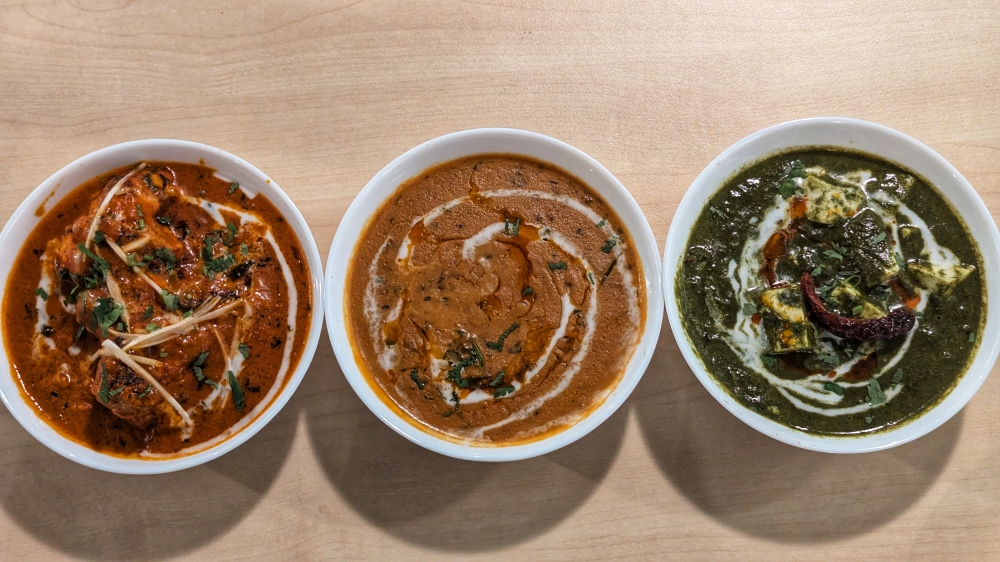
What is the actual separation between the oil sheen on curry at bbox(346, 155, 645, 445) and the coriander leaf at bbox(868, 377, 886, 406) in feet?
3.40

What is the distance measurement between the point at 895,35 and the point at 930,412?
181cm

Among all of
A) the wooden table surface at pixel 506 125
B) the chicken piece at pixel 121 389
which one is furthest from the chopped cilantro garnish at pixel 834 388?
the chicken piece at pixel 121 389

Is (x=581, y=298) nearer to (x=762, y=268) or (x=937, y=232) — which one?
(x=762, y=268)

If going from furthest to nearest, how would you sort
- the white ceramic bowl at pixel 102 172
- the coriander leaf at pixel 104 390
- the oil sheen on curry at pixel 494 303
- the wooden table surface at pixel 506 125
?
the wooden table surface at pixel 506 125 → the oil sheen on curry at pixel 494 303 → the white ceramic bowl at pixel 102 172 → the coriander leaf at pixel 104 390

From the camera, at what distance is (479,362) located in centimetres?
241

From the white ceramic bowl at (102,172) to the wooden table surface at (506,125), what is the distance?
0.31 meters

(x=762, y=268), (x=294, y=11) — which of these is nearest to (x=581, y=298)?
(x=762, y=268)

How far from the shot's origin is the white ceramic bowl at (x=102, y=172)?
7.59ft

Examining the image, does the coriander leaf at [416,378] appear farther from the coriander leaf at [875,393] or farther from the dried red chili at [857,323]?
Result: the coriander leaf at [875,393]

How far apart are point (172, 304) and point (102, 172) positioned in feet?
2.22

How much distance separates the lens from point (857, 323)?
91.6 inches

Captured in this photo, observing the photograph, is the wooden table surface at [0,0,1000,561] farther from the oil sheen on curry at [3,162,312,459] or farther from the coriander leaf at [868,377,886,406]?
the coriander leaf at [868,377,886,406]

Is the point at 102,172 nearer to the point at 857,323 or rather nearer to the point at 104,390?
the point at 104,390

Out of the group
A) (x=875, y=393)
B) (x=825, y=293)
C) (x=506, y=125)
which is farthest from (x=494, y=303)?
(x=875, y=393)
